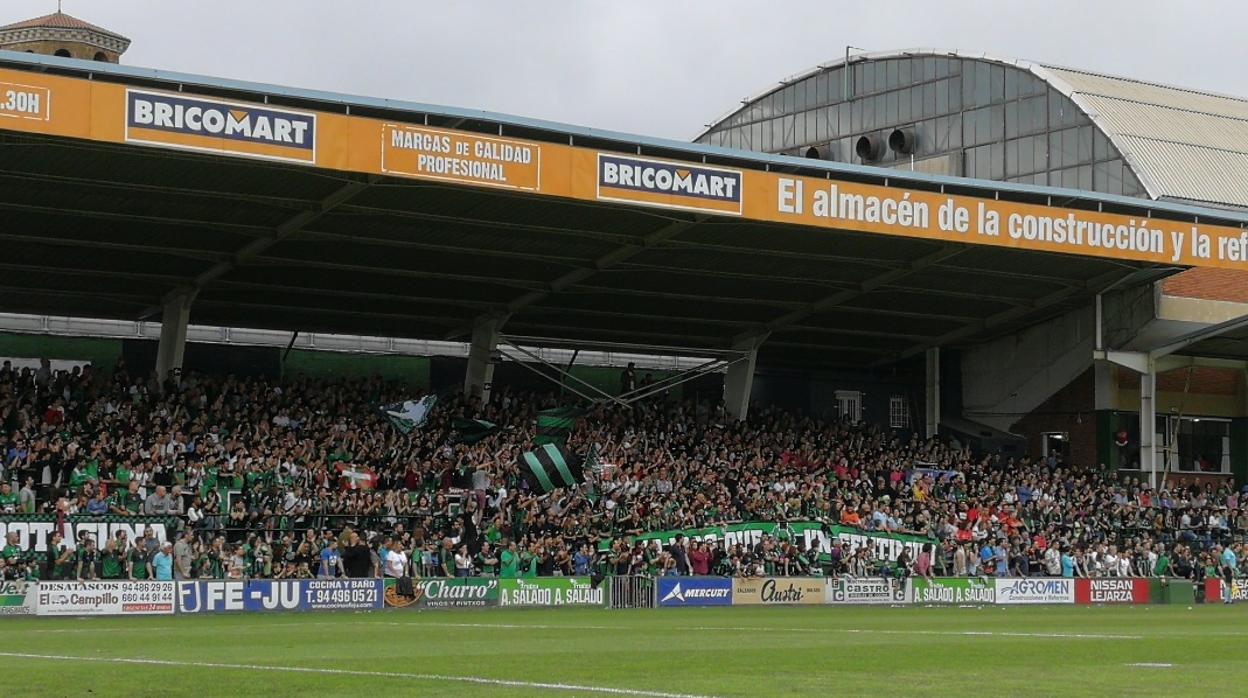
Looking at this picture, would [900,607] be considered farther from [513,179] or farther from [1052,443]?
[1052,443]

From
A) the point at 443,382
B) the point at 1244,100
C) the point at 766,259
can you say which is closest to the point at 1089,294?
the point at 766,259

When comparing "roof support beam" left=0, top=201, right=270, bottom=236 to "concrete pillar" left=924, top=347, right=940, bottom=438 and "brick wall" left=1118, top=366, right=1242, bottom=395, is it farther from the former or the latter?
"brick wall" left=1118, top=366, right=1242, bottom=395

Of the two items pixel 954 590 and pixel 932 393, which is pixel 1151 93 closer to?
pixel 932 393

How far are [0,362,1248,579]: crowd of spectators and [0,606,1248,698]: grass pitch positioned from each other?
233 inches

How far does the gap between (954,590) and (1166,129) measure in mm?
30244

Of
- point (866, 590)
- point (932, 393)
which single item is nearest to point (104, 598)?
point (866, 590)

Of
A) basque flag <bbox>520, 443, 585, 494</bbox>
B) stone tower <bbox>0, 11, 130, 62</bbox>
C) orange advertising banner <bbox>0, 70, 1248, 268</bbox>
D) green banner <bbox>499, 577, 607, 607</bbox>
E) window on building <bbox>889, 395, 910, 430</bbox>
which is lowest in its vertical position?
green banner <bbox>499, 577, 607, 607</bbox>

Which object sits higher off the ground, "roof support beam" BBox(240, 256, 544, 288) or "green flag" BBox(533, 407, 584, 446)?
"roof support beam" BBox(240, 256, 544, 288)

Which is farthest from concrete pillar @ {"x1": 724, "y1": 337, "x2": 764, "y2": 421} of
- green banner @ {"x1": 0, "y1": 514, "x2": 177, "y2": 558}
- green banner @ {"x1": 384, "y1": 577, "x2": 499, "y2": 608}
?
green banner @ {"x1": 0, "y1": 514, "x2": 177, "y2": 558}

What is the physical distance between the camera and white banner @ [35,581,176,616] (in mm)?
31156

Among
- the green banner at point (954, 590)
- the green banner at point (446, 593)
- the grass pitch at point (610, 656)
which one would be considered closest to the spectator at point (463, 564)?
the green banner at point (446, 593)

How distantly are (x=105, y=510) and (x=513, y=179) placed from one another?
11068 mm

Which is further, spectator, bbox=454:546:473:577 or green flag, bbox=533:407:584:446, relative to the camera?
green flag, bbox=533:407:584:446

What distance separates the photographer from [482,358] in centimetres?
5078
